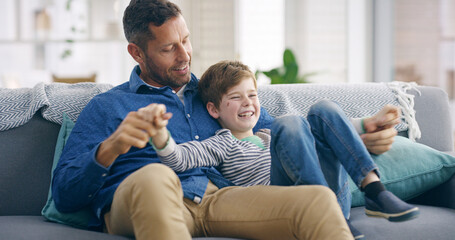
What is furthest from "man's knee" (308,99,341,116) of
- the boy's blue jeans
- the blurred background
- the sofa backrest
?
the blurred background

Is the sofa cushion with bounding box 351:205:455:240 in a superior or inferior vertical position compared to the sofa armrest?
inferior

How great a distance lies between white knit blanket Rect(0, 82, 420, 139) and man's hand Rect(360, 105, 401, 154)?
1.14ft

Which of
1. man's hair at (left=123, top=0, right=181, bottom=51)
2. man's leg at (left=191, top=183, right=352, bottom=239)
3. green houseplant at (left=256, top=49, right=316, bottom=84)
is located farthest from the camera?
green houseplant at (left=256, top=49, right=316, bottom=84)

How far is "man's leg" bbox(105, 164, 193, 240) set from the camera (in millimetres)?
1125

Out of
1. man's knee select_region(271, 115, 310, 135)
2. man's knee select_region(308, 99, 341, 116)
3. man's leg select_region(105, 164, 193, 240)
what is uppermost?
man's knee select_region(308, 99, 341, 116)

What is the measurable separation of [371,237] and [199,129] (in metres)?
0.66

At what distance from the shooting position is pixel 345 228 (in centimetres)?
123

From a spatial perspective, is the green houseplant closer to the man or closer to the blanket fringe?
the blanket fringe

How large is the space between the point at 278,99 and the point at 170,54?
52cm

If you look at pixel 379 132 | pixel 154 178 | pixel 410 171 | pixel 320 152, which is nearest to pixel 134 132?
pixel 154 178

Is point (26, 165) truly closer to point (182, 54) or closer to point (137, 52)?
point (137, 52)

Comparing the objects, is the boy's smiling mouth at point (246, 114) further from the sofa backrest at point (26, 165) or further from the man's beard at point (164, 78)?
the sofa backrest at point (26, 165)

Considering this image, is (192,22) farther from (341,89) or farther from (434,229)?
(434,229)

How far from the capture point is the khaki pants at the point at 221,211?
Result: 1144mm
